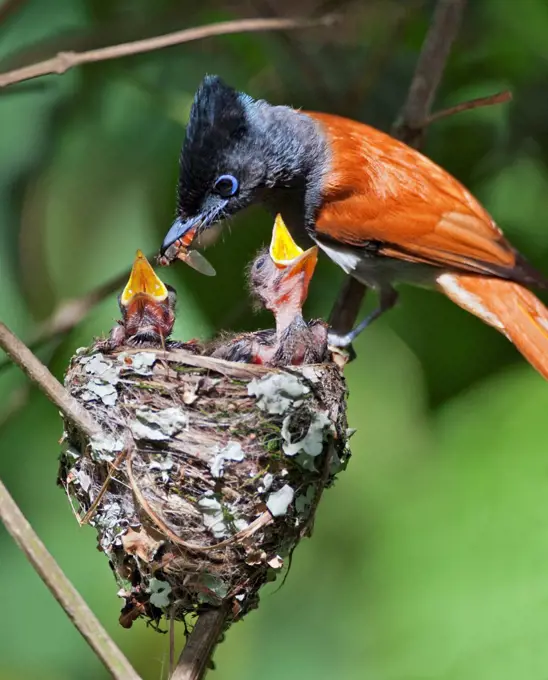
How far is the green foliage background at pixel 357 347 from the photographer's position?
3.59 metres

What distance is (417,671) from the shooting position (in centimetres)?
344

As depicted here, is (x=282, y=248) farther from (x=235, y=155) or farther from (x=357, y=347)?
(x=357, y=347)

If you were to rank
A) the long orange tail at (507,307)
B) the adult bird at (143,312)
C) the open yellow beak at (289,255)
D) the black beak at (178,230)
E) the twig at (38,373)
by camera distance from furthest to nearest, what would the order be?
the long orange tail at (507,307), the black beak at (178,230), the open yellow beak at (289,255), the adult bird at (143,312), the twig at (38,373)

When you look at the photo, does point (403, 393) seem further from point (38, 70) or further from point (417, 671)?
point (38, 70)

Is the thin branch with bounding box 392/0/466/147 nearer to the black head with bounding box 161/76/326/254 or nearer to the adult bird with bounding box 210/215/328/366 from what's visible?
the black head with bounding box 161/76/326/254

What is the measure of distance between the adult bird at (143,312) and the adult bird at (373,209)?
37cm

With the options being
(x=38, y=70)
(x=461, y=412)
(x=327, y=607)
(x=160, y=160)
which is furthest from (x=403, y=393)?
(x=38, y=70)

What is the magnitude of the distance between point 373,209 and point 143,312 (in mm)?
1304

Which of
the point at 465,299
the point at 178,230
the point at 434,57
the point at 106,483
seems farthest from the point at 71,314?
the point at 434,57

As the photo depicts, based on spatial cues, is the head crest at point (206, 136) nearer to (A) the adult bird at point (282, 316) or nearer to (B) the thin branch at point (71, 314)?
(A) the adult bird at point (282, 316)

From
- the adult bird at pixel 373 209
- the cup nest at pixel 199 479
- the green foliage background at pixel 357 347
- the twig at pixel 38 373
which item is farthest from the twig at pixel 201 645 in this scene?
the adult bird at pixel 373 209

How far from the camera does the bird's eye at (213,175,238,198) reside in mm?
4086

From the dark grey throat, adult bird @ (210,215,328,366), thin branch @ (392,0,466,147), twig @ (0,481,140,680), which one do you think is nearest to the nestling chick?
adult bird @ (210,215,328,366)

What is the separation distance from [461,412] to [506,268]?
28.6 inches
